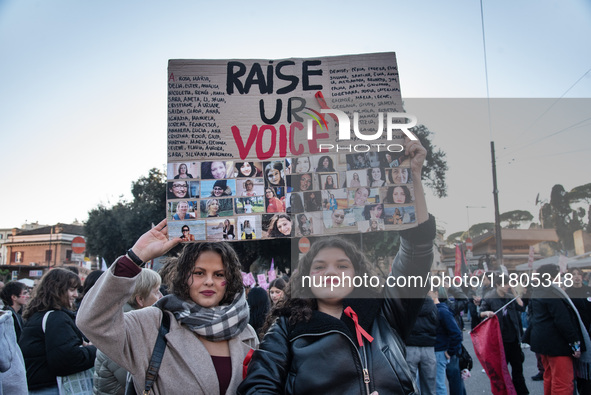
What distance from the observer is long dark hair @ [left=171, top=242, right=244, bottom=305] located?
249 cm

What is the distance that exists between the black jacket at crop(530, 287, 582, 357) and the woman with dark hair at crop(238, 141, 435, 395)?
4.13 m

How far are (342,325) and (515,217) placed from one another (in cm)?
686

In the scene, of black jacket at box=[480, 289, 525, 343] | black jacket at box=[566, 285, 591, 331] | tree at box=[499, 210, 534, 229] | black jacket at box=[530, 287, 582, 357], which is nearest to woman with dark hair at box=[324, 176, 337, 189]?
black jacket at box=[530, 287, 582, 357]

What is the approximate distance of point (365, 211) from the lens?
103 inches

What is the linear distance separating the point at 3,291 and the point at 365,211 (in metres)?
4.85

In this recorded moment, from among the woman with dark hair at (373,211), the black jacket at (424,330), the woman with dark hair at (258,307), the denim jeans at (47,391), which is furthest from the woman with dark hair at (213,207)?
the black jacket at (424,330)

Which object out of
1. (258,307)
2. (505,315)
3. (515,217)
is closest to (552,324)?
(505,315)


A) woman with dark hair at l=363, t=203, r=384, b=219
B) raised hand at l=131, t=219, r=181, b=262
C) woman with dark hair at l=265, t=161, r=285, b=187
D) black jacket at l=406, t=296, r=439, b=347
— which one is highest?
woman with dark hair at l=265, t=161, r=285, b=187

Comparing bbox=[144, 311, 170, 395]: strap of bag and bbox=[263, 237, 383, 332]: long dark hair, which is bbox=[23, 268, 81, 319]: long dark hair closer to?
bbox=[144, 311, 170, 395]: strap of bag

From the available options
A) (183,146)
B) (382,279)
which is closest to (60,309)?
(183,146)

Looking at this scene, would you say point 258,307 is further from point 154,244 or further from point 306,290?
point 154,244

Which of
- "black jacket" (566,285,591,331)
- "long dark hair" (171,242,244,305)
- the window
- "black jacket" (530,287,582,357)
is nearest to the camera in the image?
"long dark hair" (171,242,244,305)

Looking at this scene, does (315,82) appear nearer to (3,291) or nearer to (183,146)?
(183,146)

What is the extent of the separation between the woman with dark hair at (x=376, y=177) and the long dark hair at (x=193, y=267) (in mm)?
919
